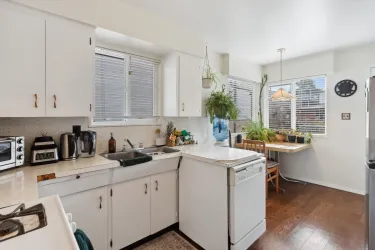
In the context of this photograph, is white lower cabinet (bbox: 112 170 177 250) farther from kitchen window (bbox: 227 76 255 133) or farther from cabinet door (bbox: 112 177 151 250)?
kitchen window (bbox: 227 76 255 133)

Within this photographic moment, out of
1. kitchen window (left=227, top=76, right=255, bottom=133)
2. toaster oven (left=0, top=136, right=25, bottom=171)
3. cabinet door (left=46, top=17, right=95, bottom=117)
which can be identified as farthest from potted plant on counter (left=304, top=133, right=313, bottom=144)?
toaster oven (left=0, top=136, right=25, bottom=171)

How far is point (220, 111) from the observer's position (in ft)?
10.1

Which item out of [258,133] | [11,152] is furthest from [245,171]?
[258,133]

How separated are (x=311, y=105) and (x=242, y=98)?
1.33m

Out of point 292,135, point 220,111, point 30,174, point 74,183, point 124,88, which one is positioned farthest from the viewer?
point 292,135

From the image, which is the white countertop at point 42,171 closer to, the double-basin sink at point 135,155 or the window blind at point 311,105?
the double-basin sink at point 135,155

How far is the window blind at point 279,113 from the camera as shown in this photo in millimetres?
4141

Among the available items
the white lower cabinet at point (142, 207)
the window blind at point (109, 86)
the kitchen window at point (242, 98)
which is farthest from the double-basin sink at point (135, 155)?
the kitchen window at point (242, 98)

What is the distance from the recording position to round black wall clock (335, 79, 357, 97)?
3250 mm

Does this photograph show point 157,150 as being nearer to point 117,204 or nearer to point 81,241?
point 117,204

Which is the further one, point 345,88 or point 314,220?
point 345,88

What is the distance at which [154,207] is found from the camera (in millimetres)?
2055

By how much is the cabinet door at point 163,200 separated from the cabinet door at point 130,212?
2.8 inches

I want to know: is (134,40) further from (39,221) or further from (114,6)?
(39,221)
